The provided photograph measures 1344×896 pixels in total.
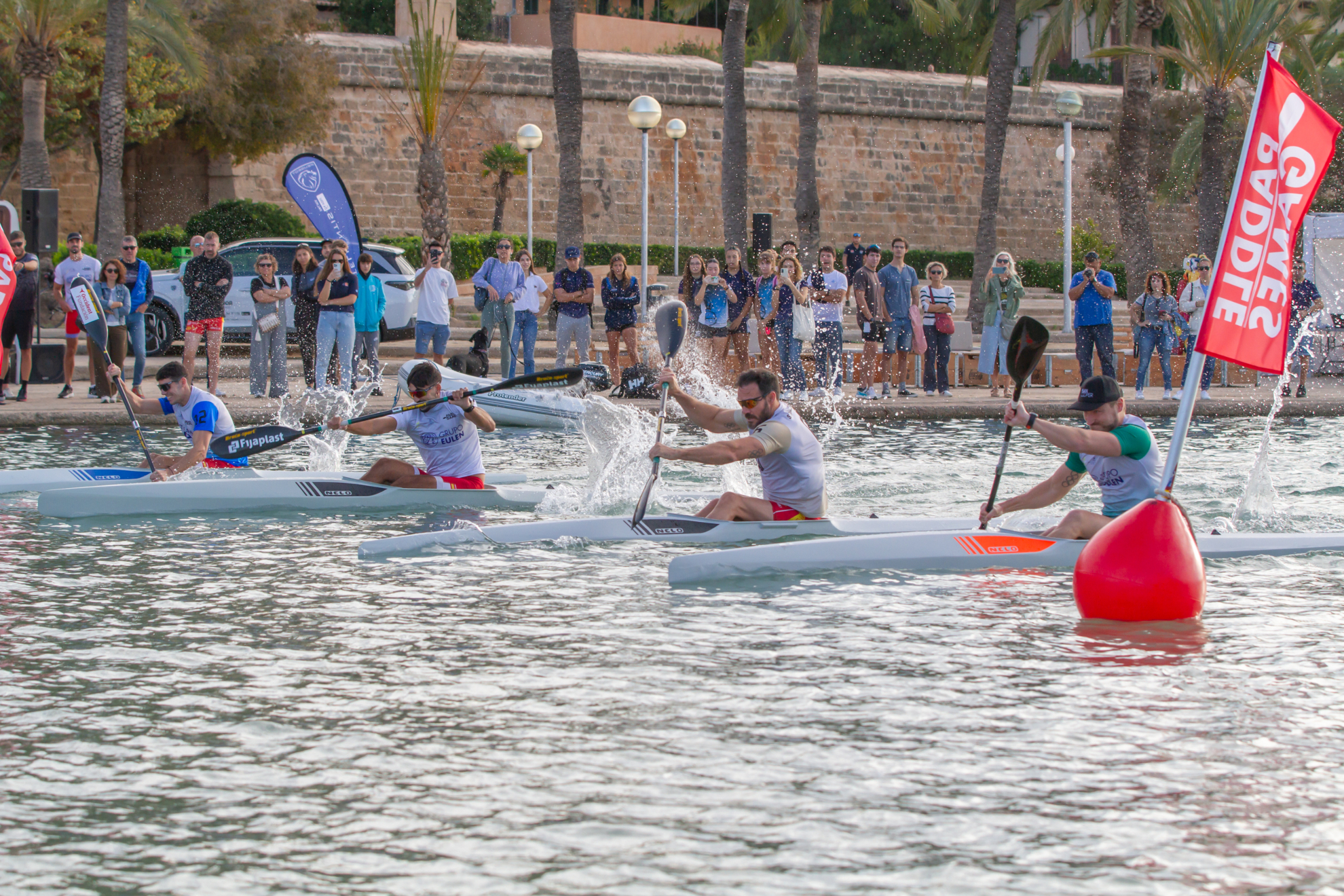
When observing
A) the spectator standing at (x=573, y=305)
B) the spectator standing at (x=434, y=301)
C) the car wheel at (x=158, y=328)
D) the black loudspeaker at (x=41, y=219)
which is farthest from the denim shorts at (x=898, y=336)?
the car wheel at (x=158, y=328)

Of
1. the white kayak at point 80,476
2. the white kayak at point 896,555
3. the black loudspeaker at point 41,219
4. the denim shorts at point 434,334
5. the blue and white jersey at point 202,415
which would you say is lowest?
the white kayak at point 896,555

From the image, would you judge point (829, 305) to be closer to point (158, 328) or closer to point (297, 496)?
point (297, 496)

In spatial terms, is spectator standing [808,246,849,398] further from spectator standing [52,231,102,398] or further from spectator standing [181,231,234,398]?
A: spectator standing [52,231,102,398]

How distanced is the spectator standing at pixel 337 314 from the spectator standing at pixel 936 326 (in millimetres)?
6352

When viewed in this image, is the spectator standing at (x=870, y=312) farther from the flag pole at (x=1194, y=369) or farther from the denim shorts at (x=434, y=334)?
the flag pole at (x=1194, y=369)

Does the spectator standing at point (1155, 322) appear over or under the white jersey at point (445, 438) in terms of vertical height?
over

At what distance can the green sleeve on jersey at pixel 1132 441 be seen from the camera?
26.7ft

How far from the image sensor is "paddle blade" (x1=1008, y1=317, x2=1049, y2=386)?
29.1 feet

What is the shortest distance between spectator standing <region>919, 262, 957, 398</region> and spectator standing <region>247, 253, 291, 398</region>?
23.4 ft

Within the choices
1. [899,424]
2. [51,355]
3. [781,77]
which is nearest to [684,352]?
[899,424]

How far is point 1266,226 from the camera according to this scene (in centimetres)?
733

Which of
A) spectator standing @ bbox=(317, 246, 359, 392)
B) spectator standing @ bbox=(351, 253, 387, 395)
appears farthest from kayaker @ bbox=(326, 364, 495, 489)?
spectator standing @ bbox=(351, 253, 387, 395)

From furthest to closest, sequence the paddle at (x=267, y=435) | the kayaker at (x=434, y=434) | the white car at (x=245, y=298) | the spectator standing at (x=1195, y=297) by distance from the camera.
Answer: the white car at (x=245, y=298) → the spectator standing at (x=1195, y=297) → the paddle at (x=267, y=435) → the kayaker at (x=434, y=434)

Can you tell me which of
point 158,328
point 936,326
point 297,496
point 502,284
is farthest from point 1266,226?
point 158,328
